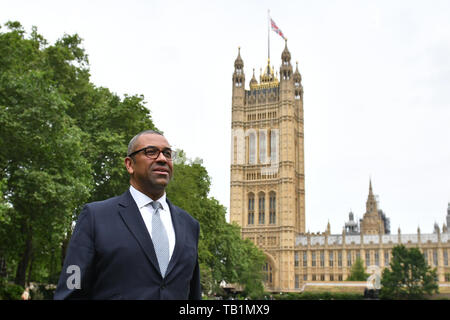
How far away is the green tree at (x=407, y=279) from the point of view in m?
60.3

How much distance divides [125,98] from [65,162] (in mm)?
7126

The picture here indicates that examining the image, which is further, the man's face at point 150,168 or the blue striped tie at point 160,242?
the man's face at point 150,168

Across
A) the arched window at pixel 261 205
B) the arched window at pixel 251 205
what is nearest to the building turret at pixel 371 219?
the arched window at pixel 261 205

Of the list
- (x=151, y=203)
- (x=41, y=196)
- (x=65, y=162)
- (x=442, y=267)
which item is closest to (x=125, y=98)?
(x=65, y=162)

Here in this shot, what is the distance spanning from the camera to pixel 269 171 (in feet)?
319

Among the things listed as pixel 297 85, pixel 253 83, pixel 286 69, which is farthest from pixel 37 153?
pixel 297 85

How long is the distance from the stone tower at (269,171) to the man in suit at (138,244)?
89810 millimetres

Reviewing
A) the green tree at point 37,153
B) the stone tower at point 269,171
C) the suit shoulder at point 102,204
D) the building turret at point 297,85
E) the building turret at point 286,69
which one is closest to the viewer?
the suit shoulder at point 102,204

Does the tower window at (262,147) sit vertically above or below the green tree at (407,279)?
above

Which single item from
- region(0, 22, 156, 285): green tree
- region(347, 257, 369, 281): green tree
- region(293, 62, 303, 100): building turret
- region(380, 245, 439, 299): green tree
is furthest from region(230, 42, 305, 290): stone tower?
region(0, 22, 156, 285): green tree

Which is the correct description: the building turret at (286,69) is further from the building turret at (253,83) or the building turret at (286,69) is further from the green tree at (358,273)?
the green tree at (358,273)

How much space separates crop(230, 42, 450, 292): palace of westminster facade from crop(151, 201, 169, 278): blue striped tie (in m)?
88.6

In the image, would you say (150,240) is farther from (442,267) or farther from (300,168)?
(300,168)
